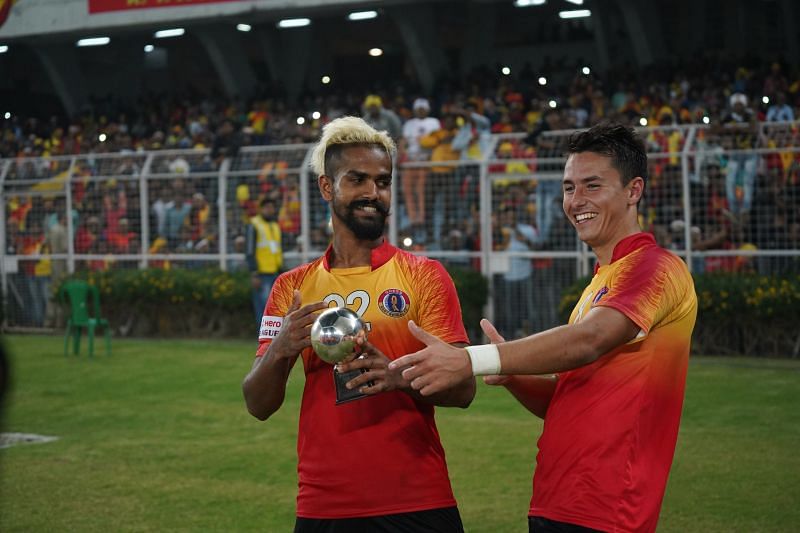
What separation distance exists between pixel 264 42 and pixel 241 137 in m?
12.3

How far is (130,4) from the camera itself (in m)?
29.0

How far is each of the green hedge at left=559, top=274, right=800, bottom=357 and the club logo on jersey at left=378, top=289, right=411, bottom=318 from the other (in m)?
11.2

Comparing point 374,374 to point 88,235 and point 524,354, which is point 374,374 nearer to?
point 524,354

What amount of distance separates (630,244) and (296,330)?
4.03 ft

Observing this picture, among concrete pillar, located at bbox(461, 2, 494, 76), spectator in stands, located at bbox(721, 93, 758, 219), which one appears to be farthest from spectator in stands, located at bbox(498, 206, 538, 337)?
concrete pillar, located at bbox(461, 2, 494, 76)

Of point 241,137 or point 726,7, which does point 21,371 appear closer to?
point 241,137

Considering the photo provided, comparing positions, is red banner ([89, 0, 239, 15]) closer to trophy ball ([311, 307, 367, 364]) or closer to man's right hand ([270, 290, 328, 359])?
man's right hand ([270, 290, 328, 359])

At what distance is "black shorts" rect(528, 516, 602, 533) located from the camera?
3549 millimetres

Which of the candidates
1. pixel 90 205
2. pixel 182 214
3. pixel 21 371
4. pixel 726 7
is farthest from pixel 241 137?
pixel 726 7

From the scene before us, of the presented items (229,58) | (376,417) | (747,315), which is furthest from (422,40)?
(376,417)

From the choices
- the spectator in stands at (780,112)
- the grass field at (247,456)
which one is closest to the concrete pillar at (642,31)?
the spectator in stands at (780,112)

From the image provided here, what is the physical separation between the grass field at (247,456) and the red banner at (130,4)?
16201mm

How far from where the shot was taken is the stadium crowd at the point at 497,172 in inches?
607

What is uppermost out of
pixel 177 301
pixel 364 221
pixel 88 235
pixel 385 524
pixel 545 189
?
pixel 545 189
